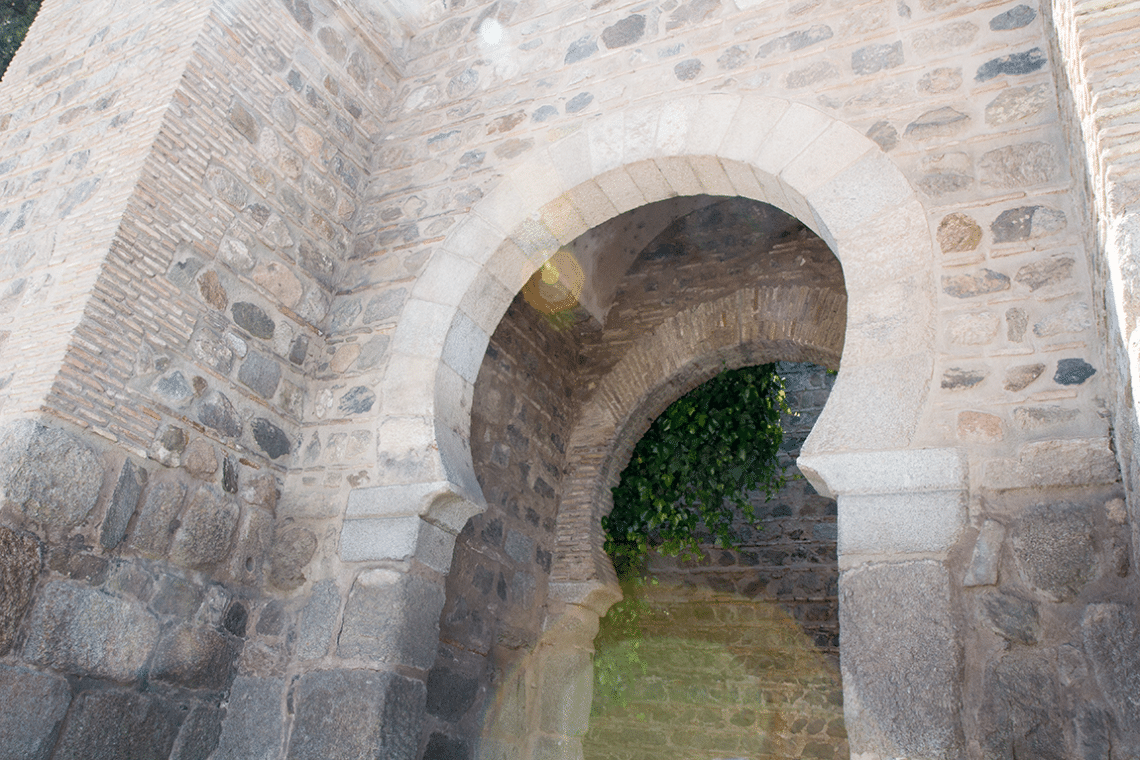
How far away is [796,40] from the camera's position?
346cm

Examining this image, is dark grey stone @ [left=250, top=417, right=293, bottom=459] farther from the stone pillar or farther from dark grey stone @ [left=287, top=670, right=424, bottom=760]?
the stone pillar

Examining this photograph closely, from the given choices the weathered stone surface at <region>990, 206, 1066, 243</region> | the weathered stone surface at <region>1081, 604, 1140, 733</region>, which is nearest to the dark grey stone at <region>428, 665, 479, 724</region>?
the weathered stone surface at <region>1081, 604, 1140, 733</region>

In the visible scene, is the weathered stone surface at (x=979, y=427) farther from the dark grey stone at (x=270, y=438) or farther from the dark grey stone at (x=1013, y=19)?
the dark grey stone at (x=270, y=438)

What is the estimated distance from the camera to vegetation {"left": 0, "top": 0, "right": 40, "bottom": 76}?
7855 mm

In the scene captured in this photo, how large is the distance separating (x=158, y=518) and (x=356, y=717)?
3.53ft

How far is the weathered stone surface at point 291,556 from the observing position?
3436 mm

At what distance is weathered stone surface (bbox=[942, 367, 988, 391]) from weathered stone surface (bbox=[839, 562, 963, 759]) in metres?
0.59

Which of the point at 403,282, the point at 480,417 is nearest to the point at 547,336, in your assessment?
the point at 480,417

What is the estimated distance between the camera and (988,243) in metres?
2.74

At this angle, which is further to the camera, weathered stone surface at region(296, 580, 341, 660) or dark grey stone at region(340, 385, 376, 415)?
dark grey stone at region(340, 385, 376, 415)

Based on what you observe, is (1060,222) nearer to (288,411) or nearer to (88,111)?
(288,411)

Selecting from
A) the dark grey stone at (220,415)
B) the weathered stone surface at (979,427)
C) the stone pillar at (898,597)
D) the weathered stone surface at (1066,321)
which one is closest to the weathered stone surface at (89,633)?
the dark grey stone at (220,415)

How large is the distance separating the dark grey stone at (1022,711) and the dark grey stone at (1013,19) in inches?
90.8

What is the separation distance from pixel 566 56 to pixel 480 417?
200 centimetres
